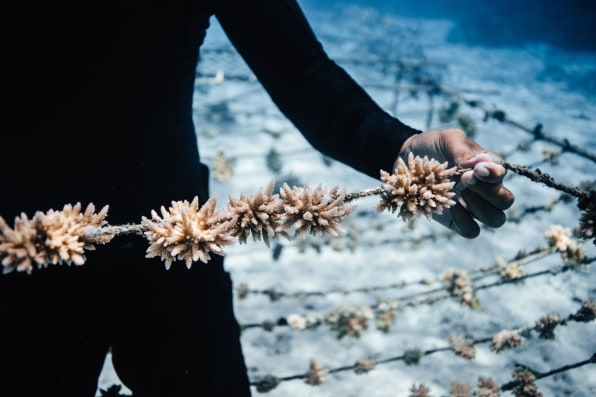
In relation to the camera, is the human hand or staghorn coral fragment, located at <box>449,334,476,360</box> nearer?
the human hand

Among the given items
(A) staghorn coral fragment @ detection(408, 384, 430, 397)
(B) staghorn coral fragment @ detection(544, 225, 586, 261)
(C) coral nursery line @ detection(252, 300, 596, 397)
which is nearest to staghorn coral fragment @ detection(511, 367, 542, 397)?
(C) coral nursery line @ detection(252, 300, 596, 397)

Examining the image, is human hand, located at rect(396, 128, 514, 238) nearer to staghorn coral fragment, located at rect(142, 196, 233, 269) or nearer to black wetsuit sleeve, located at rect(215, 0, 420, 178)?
black wetsuit sleeve, located at rect(215, 0, 420, 178)

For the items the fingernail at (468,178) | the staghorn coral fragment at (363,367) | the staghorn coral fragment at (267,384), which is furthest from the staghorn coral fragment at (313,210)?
the staghorn coral fragment at (363,367)

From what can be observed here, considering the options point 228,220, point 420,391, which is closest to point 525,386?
point 420,391

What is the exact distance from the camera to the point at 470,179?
4.76 ft

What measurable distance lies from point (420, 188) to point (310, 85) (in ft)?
3.23

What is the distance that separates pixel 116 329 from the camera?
175cm

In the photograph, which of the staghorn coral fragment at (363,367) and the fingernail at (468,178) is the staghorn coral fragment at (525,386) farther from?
the fingernail at (468,178)

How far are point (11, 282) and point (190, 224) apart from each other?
3.01 feet

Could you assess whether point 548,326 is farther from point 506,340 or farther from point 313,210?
point 313,210

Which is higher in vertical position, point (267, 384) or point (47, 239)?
point (47, 239)

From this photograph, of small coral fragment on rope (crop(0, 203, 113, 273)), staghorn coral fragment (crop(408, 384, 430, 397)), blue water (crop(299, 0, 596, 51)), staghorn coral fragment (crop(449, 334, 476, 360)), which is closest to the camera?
small coral fragment on rope (crop(0, 203, 113, 273))

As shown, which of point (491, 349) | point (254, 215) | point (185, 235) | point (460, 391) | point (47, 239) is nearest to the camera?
point (47, 239)

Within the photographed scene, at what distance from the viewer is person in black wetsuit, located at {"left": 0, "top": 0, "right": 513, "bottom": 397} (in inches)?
54.9
